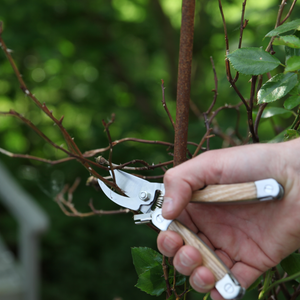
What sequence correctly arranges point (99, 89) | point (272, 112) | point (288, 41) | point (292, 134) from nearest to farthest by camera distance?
point (288, 41)
point (292, 134)
point (272, 112)
point (99, 89)

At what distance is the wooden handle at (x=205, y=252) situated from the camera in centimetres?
63

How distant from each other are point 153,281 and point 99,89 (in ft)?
9.68

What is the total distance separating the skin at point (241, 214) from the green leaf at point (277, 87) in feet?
0.33

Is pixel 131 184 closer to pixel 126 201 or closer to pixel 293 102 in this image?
pixel 126 201

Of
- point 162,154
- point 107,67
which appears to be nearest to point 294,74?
point 162,154

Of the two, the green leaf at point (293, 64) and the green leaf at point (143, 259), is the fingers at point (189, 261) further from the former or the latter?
the green leaf at point (293, 64)

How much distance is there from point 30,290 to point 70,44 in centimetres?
232

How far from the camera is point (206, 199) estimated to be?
649mm

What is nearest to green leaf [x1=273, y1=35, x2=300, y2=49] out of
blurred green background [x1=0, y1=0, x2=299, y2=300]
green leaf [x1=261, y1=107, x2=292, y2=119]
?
green leaf [x1=261, y1=107, x2=292, y2=119]

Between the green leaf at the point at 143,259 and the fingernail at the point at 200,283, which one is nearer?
the fingernail at the point at 200,283

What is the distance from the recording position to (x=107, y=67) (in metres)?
3.45

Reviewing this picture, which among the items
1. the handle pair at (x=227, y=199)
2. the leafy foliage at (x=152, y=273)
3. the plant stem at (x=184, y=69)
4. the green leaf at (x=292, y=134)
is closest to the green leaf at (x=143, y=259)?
the leafy foliage at (x=152, y=273)

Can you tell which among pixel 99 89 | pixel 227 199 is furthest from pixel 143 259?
pixel 99 89

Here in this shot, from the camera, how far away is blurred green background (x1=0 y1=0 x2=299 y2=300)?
9.30 feet
